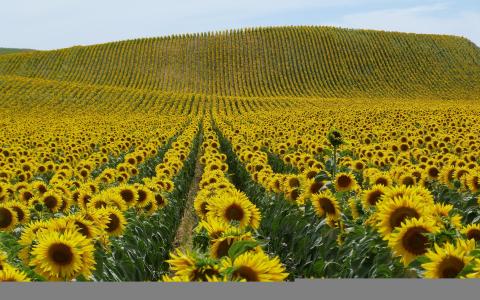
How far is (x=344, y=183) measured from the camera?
A: 7.27 metres

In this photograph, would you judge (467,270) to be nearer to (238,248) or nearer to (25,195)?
(238,248)

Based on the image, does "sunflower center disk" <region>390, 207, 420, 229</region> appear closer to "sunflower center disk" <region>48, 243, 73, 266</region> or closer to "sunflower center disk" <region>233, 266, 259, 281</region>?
"sunflower center disk" <region>233, 266, 259, 281</region>

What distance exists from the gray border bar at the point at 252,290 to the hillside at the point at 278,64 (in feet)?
192

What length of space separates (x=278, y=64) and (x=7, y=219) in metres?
64.8

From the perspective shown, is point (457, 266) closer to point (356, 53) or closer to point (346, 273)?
point (346, 273)

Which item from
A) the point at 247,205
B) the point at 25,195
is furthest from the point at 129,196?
the point at 247,205

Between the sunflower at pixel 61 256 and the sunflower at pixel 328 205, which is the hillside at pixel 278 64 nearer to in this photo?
the sunflower at pixel 328 205

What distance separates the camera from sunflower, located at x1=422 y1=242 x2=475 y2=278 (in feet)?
10.2

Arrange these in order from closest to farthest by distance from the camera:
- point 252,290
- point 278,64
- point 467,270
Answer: point 252,290 < point 467,270 < point 278,64

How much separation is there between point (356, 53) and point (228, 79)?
55.8 ft

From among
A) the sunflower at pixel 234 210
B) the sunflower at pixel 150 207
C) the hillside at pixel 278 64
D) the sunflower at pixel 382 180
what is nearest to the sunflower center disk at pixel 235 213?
the sunflower at pixel 234 210

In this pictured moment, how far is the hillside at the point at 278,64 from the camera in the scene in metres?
63.8

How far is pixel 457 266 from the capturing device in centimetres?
311

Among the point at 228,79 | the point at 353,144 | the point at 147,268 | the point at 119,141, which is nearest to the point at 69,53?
the point at 228,79
